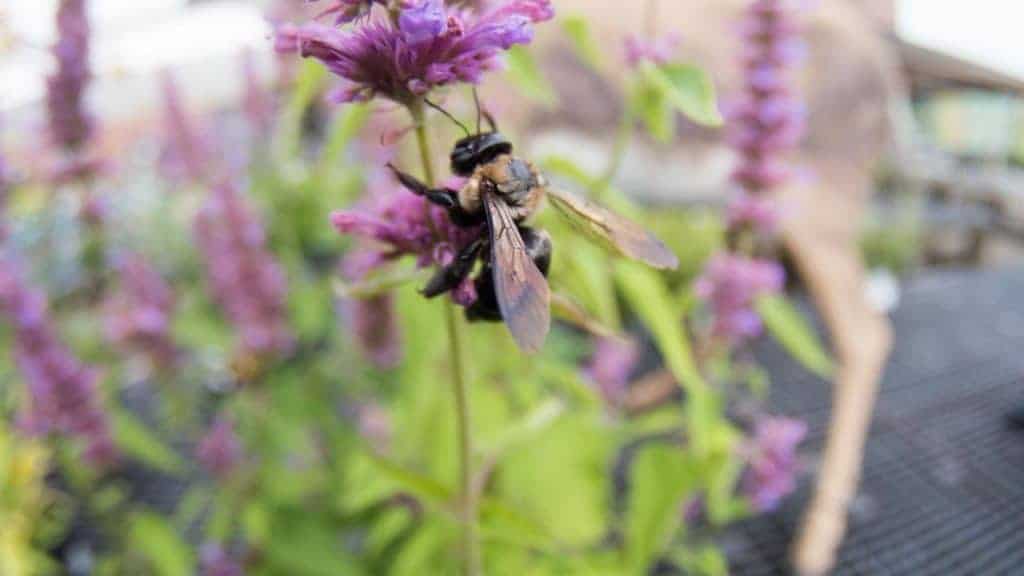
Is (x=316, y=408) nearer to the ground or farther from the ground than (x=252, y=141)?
nearer to the ground

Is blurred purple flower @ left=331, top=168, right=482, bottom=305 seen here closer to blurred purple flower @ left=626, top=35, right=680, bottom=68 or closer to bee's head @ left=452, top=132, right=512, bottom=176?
bee's head @ left=452, top=132, right=512, bottom=176

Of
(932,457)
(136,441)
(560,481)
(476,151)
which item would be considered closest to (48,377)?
(136,441)

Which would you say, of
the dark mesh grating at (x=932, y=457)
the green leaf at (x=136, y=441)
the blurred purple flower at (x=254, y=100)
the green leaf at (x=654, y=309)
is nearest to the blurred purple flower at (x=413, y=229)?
the green leaf at (x=654, y=309)

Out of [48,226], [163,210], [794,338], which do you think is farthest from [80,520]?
[794,338]

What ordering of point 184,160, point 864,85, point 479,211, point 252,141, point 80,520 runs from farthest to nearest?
1. point 252,141
2. point 184,160
3. point 80,520
4. point 864,85
5. point 479,211

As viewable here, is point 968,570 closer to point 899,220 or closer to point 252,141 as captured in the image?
point 252,141
